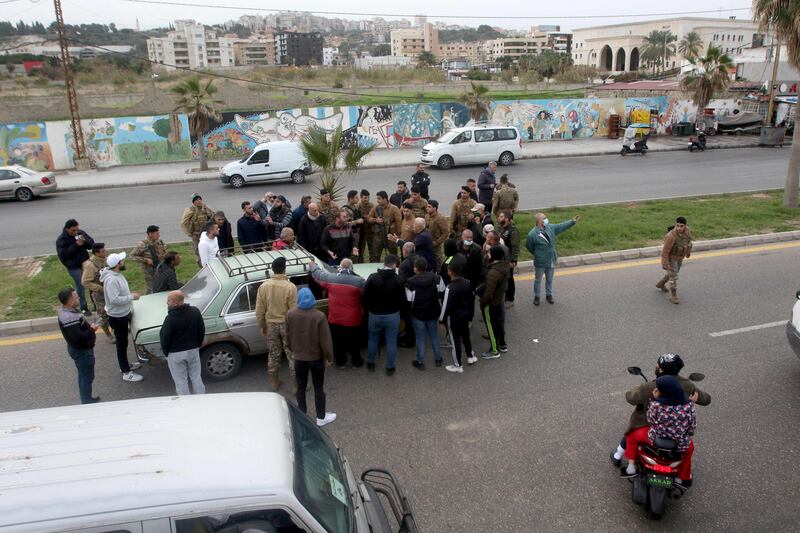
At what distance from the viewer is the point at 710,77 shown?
30.9 metres

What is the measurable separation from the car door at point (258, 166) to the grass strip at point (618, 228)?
31.1 ft

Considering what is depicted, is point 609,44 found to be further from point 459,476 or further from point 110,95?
point 459,476

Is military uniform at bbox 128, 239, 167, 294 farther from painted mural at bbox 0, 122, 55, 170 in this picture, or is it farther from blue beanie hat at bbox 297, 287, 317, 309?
painted mural at bbox 0, 122, 55, 170

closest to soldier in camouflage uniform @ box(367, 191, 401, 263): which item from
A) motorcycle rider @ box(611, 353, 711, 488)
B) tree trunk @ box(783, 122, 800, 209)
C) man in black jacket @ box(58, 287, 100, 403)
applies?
man in black jacket @ box(58, 287, 100, 403)

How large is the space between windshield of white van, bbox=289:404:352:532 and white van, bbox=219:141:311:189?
1915 cm

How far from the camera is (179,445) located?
350 centimetres

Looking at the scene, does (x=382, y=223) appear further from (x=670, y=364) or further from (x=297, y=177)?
(x=297, y=177)

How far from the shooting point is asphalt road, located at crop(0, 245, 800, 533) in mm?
5469

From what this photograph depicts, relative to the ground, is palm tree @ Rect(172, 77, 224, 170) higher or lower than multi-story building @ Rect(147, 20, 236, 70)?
lower

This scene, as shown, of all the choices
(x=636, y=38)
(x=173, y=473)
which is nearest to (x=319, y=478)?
(x=173, y=473)

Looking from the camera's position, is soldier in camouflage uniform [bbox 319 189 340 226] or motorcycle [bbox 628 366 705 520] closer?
motorcycle [bbox 628 366 705 520]

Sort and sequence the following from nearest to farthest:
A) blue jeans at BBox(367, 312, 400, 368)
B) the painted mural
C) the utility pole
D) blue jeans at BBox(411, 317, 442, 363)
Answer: blue jeans at BBox(367, 312, 400, 368)
blue jeans at BBox(411, 317, 442, 363)
the utility pole
the painted mural

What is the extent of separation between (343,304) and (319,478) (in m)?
4.13

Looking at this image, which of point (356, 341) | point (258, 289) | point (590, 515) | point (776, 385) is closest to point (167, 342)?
point (258, 289)
